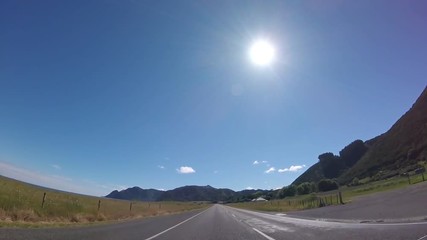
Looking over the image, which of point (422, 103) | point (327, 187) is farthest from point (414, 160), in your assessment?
point (327, 187)

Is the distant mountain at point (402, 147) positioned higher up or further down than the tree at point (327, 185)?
higher up

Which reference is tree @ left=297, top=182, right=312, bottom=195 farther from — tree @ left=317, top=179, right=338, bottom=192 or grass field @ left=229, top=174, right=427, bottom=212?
grass field @ left=229, top=174, right=427, bottom=212

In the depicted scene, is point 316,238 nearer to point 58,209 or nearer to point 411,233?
point 411,233

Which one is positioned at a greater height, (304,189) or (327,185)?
(304,189)

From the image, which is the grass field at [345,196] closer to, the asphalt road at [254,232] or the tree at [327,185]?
the asphalt road at [254,232]

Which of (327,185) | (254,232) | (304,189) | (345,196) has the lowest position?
(254,232)

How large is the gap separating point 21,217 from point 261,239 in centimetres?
1394

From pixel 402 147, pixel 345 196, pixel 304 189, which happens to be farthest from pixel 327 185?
pixel 345 196

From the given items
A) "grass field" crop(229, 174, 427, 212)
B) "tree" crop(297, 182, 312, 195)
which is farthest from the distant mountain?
"tree" crop(297, 182, 312, 195)

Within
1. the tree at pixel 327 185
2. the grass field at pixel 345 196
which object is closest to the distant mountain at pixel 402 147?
the tree at pixel 327 185

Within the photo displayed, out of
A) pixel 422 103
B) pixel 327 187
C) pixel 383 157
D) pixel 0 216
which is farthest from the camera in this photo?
pixel 327 187

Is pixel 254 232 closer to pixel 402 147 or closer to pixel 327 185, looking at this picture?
pixel 402 147

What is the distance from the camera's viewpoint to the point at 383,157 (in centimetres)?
13538

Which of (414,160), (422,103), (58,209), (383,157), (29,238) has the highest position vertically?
(422,103)
